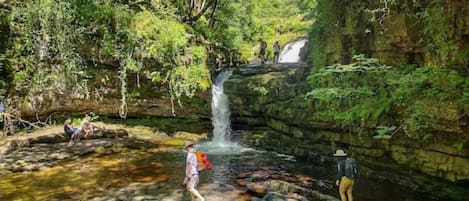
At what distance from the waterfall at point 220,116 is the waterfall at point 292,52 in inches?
394

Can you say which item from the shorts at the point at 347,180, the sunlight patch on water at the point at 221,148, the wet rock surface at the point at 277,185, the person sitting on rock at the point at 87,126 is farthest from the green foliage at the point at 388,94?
the person sitting on rock at the point at 87,126

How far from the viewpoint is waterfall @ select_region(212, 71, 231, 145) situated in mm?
18594

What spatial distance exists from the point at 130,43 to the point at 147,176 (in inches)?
260

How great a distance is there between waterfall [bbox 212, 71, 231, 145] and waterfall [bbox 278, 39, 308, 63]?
32.8 feet

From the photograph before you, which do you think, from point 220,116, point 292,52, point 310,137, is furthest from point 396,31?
point 292,52

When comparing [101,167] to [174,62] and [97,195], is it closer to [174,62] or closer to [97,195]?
[97,195]

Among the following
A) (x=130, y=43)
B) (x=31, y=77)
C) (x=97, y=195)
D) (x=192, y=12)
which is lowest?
(x=97, y=195)

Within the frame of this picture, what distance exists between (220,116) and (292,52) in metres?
12.2

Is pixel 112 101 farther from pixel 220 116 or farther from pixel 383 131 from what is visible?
pixel 383 131

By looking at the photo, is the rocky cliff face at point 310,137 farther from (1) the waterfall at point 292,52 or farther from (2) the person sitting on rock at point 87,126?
(1) the waterfall at point 292,52

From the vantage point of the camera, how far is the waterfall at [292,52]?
2844cm

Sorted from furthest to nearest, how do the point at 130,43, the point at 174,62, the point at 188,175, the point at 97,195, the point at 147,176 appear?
the point at 174,62
the point at 130,43
the point at 147,176
the point at 97,195
the point at 188,175

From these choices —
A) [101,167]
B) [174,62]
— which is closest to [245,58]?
[174,62]

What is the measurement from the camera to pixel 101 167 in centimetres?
1255
